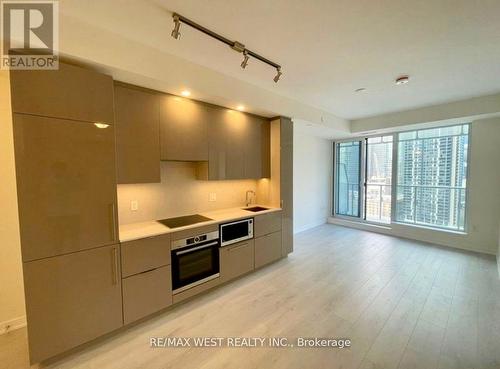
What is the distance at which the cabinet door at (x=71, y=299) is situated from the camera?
1.63 meters

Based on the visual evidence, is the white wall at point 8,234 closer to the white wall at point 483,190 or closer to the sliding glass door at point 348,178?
the sliding glass door at point 348,178

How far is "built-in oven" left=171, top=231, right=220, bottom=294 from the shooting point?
2367mm

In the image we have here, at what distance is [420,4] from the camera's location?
5.03ft

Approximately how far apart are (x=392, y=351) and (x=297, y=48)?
2880 millimetres

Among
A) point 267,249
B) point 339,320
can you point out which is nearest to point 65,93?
point 267,249

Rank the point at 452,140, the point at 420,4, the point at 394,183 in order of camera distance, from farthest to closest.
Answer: the point at 394,183 → the point at 452,140 → the point at 420,4

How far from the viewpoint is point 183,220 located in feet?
8.92

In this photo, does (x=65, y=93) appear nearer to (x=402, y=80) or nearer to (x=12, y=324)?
(x=12, y=324)

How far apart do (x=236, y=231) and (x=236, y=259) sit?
39cm

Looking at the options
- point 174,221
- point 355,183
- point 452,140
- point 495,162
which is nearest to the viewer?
point 174,221

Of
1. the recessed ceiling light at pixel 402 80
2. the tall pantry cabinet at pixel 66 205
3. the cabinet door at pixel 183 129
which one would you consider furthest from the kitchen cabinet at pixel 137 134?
the recessed ceiling light at pixel 402 80

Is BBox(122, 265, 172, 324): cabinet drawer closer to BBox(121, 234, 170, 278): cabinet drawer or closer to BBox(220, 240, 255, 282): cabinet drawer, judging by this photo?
BBox(121, 234, 170, 278): cabinet drawer

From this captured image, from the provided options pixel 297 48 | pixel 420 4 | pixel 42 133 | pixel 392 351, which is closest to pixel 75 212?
pixel 42 133

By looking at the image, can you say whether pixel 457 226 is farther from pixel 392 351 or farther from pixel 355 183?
pixel 392 351
